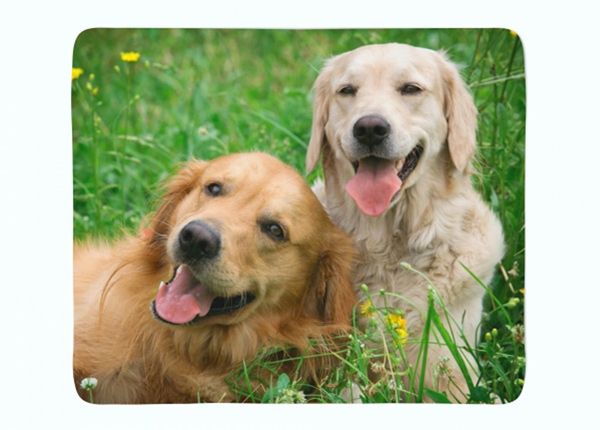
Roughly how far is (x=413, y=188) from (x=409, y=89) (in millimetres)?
409

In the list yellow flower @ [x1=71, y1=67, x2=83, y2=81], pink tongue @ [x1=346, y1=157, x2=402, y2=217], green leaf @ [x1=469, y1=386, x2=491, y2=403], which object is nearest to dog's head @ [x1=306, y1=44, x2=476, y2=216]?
pink tongue @ [x1=346, y1=157, x2=402, y2=217]

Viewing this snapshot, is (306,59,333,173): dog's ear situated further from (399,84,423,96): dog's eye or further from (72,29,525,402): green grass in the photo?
(399,84,423,96): dog's eye

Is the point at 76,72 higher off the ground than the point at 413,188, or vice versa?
the point at 76,72

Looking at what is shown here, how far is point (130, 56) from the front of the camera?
5145mm

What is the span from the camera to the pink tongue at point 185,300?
4.45 metres

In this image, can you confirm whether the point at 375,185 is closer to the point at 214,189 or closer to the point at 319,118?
the point at 319,118

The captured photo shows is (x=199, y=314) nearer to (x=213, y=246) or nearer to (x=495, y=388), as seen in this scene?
(x=213, y=246)

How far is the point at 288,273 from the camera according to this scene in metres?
4.59

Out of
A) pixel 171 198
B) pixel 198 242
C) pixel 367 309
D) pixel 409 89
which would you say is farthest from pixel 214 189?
pixel 409 89

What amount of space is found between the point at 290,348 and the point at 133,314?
26.1 inches

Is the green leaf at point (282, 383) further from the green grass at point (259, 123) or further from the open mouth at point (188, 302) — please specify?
the open mouth at point (188, 302)

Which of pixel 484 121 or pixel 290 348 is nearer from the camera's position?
pixel 290 348

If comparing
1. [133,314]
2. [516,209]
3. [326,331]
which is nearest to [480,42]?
[516,209]

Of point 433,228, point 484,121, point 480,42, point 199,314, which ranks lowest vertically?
point 199,314
